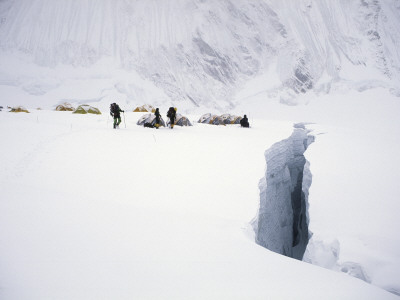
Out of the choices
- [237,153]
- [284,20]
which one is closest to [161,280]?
[237,153]

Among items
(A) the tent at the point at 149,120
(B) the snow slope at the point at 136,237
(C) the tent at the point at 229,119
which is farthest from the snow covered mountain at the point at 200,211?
(C) the tent at the point at 229,119

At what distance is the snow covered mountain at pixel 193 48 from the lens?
39625 mm

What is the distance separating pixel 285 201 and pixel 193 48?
43.5 meters

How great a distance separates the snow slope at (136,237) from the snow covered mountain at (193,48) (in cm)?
3529

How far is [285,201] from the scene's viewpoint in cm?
1173

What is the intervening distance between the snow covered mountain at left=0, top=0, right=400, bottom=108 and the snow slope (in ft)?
116

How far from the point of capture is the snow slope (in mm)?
2295

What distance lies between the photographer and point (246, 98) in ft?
153

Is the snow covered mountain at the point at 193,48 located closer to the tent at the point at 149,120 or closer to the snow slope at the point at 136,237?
the tent at the point at 149,120

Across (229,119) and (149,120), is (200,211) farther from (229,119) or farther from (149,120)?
(229,119)

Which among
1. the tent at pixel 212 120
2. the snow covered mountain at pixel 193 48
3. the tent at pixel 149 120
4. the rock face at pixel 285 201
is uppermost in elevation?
the snow covered mountain at pixel 193 48

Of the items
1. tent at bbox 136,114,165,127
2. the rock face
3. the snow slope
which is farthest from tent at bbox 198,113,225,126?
the snow slope

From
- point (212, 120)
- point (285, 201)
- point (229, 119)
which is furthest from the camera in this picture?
point (229, 119)

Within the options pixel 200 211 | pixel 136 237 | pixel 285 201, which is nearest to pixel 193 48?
pixel 285 201
